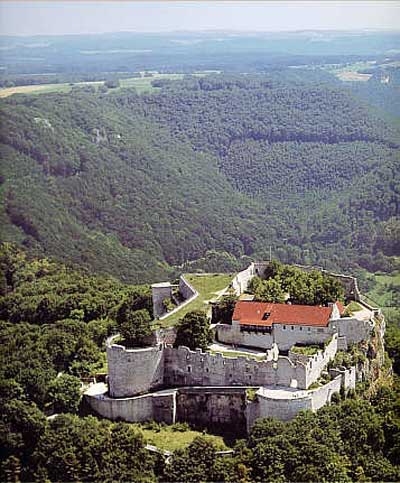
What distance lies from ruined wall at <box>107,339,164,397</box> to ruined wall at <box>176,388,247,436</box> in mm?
1555

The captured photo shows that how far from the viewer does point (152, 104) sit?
13988cm

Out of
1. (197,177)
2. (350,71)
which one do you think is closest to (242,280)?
(197,177)

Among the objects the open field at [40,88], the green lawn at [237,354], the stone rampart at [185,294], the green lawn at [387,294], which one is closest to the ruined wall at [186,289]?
the stone rampart at [185,294]

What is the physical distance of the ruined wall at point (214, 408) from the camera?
3509cm

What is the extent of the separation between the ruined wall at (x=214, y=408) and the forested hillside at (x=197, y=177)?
42976 mm

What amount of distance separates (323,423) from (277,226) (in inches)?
2616

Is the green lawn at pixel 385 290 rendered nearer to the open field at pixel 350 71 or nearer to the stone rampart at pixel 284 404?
the stone rampart at pixel 284 404

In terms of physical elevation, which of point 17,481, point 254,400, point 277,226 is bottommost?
point 277,226

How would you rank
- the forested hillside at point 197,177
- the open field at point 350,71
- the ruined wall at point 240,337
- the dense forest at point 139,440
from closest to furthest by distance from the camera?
the dense forest at point 139,440, the ruined wall at point 240,337, the forested hillside at point 197,177, the open field at point 350,71

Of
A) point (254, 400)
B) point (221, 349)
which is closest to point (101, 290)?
point (221, 349)

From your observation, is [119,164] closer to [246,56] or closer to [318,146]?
[318,146]

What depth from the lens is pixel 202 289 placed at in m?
43.7

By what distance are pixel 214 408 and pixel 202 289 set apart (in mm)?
9214

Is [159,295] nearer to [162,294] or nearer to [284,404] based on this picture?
[162,294]
